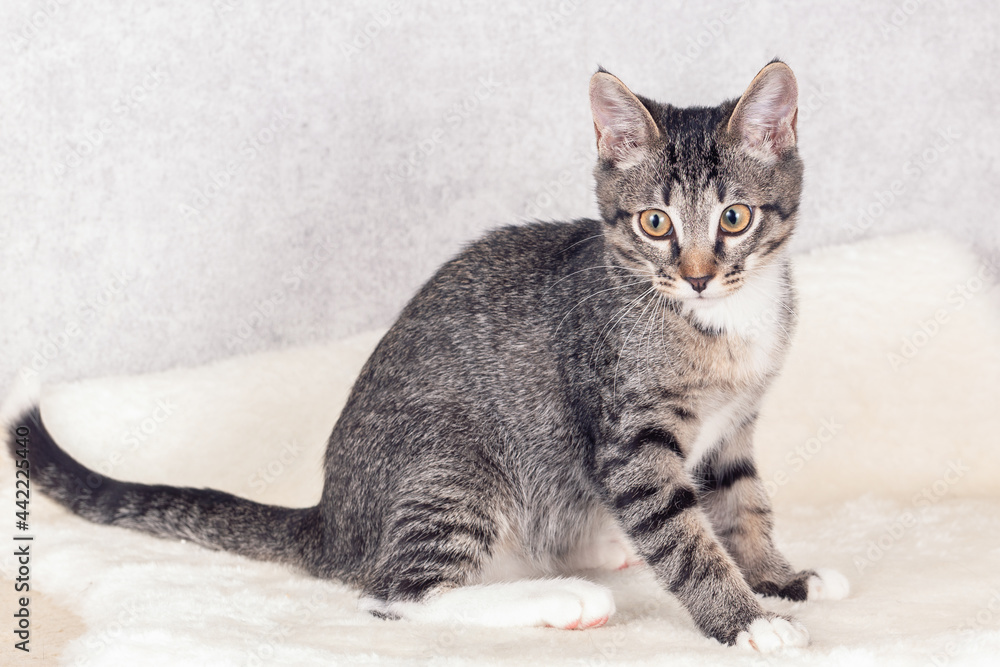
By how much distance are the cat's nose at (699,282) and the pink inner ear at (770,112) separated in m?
0.35

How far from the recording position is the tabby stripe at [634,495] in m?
2.38

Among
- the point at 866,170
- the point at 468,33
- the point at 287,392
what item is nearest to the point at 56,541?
the point at 287,392

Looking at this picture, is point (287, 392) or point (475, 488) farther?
point (287, 392)

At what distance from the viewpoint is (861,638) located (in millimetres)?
2246

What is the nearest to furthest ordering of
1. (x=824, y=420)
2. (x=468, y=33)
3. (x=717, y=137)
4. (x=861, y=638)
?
(x=861, y=638) → (x=717, y=137) → (x=824, y=420) → (x=468, y=33)

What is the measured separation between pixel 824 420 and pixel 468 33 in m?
1.86

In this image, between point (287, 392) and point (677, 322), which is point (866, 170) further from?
point (287, 392)
